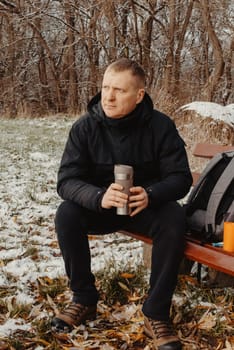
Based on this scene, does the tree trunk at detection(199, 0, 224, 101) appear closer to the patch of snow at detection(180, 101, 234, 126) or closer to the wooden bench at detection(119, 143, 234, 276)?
the patch of snow at detection(180, 101, 234, 126)

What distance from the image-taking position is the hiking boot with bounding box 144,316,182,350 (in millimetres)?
2518

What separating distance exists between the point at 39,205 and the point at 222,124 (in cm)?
327

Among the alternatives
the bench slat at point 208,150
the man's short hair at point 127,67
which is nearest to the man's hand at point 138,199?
the man's short hair at point 127,67

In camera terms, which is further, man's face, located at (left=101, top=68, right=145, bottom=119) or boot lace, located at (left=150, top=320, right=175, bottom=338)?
man's face, located at (left=101, top=68, right=145, bottom=119)

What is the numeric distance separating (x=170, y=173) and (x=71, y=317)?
95cm

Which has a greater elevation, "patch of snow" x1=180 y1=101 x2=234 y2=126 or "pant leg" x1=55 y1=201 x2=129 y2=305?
"patch of snow" x1=180 y1=101 x2=234 y2=126

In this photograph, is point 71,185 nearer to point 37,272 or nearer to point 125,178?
point 125,178

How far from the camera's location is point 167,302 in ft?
8.46

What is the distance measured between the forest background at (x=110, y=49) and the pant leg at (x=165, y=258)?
7.30 meters

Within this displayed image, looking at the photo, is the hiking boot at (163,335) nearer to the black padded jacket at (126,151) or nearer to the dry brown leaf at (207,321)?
the dry brown leaf at (207,321)

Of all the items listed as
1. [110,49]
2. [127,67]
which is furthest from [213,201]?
[110,49]

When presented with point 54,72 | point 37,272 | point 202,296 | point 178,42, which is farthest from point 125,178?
point 54,72

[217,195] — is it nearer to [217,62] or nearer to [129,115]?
[129,115]

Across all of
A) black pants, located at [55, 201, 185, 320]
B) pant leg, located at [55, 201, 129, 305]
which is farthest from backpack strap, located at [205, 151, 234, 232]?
pant leg, located at [55, 201, 129, 305]
